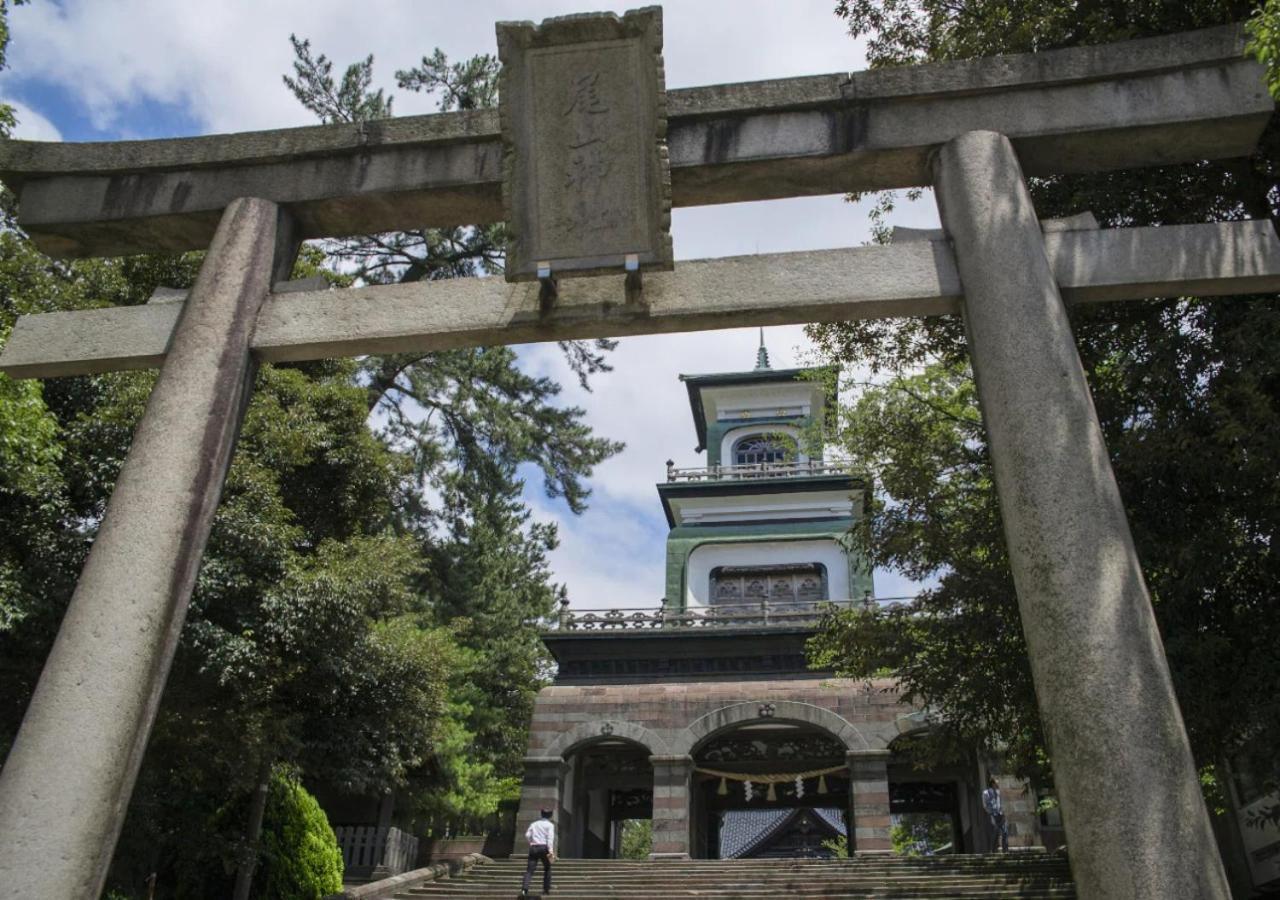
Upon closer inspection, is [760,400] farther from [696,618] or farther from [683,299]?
[683,299]

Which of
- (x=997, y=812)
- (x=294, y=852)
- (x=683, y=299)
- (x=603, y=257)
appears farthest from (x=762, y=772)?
(x=603, y=257)

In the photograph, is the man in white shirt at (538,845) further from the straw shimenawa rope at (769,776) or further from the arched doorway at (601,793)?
the straw shimenawa rope at (769,776)

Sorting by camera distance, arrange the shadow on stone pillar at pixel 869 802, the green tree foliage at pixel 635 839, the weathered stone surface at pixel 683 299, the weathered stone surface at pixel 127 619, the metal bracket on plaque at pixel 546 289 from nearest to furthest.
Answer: the weathered stone surface at pixel 127 619 → the weathered stone surface at pixel 683 299 → the metal bracket on plaque at pixel 546 289 → the shadow on stone pillar at pixel 869 802 → the green tree foliage at pixel 635 839

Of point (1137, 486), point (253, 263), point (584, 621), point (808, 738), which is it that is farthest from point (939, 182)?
point (808, 738)

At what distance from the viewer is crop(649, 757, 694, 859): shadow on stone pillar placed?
16.8 meters

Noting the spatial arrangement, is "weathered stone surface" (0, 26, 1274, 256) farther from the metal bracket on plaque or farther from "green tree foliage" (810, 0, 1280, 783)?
"green tree foliage" (810, 0, 1280, 783)

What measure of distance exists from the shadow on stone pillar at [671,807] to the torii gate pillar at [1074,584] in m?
13.8

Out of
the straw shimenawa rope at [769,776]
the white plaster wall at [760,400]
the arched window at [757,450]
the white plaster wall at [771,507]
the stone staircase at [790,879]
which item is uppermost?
the white plaster wall at [760,400]

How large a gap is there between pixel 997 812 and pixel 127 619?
1521 centimetres

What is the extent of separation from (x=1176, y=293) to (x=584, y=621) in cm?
1605

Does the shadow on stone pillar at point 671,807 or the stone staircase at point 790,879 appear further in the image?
the shadow on stone pillar at point 671,807

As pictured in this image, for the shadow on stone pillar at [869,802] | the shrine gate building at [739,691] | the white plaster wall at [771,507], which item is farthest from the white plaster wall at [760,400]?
the shadow on stone pillar at [869,802]

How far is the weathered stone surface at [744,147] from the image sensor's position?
225 inches

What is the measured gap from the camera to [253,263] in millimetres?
6008
